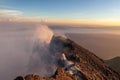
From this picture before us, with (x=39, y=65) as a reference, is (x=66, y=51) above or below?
above

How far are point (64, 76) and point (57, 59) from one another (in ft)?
146

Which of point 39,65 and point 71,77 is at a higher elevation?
point 71,77

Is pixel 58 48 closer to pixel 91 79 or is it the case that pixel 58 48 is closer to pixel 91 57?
pixel 91 57

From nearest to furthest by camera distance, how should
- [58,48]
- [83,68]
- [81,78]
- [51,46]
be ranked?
[81,78]
[83,68]
[58,48]
[51,46]

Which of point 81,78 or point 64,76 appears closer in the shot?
point 64,76

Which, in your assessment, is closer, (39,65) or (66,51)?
(66,51)

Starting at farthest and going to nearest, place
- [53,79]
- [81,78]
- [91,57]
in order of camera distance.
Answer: [91,57] → [81,78] → [53,79]

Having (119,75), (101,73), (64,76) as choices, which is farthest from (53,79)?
(119,75)

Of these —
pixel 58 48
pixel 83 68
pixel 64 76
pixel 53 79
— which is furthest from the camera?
pixel 58 48

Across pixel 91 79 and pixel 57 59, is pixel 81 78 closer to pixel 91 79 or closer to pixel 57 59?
pixel 91 79

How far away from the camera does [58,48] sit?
185 m

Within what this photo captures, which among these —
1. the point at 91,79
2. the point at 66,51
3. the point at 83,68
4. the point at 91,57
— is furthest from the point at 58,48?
the point at 91,79

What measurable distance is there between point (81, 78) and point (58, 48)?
5381 cm

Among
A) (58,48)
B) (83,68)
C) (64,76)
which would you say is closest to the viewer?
(64,76)
